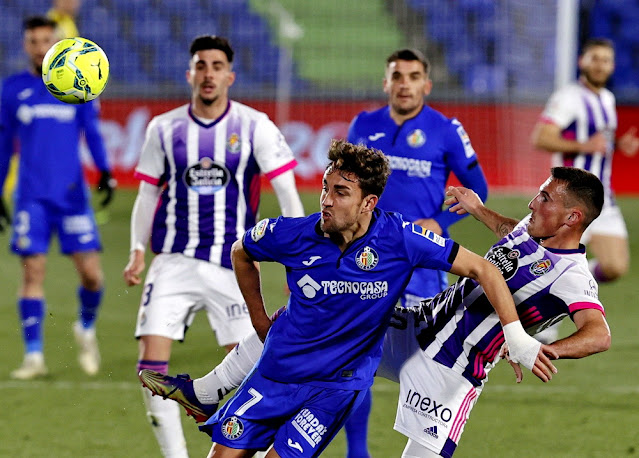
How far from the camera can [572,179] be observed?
4242 mm

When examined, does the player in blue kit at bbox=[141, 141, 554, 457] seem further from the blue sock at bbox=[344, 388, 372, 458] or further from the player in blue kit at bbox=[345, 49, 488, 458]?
the player in blue kit at bbox=[345, 49, 488, 458]

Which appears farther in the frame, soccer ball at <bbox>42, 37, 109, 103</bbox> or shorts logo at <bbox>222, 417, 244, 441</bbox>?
soccer ball at <bbox>42, 37, 109, 103</bbox>

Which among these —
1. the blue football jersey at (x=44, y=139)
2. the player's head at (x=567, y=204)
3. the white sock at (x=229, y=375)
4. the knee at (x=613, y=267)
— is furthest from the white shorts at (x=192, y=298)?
the knee at (x=613, y=267)

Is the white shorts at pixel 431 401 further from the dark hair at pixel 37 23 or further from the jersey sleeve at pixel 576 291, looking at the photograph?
the dark hair at pixel 37 23

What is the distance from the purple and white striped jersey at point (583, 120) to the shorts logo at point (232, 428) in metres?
5.29

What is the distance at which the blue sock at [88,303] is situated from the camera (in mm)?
7605

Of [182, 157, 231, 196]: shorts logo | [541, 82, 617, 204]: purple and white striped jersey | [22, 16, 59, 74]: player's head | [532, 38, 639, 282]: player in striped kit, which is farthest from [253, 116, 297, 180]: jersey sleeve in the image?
[541, 82, 617, 204]: purple and white striped jersey

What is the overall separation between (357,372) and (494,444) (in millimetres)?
1889

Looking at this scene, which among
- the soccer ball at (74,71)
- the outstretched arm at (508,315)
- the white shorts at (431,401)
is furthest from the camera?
the soccer ball at (74,71)

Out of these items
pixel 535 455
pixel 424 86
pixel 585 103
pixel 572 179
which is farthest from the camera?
pixel 585 103

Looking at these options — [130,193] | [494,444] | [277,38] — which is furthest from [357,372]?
[277,38]

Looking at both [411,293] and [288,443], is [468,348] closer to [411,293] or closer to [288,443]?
[288,443]

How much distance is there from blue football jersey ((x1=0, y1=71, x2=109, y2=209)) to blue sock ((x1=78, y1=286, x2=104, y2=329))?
60cm

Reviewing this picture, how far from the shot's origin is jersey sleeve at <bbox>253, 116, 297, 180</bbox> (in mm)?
5477
